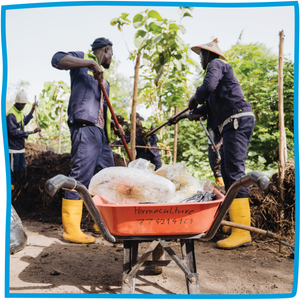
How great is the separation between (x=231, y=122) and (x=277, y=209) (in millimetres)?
1089

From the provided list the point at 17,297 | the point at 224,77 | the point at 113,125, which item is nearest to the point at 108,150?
the point at 113,125

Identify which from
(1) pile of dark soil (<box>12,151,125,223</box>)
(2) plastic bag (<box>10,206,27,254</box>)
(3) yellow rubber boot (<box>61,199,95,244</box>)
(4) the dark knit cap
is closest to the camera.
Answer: (2) plastic bag (<box>10,206,27,254</box>)

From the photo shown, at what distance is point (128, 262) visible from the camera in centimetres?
144

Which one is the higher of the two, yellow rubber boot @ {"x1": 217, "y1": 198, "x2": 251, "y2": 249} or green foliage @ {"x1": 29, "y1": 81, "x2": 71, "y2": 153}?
green foliage @ {"x1": 29, "y1": 81, "x2": 71, "y2": 153}

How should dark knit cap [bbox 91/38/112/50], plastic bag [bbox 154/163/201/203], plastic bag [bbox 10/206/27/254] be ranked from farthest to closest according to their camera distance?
1. dark knit cap [bbox 91/38/112/50]
2. plastic bag [bbox 10/206/27/254]
3. plastic bag [bbox 154/163/201/203]

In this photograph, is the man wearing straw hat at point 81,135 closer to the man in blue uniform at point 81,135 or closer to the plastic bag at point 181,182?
the man in blue uniform at point 81,135

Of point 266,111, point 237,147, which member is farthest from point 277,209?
point 266,111

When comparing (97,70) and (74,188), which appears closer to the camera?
(74,188)

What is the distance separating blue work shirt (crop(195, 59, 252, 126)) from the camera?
7.52 feet

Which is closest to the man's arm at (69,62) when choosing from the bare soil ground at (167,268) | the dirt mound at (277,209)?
the bare soil ground at (167,268)

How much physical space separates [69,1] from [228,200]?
1489 mm

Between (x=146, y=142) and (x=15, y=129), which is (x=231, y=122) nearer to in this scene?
(x=146, y=142)

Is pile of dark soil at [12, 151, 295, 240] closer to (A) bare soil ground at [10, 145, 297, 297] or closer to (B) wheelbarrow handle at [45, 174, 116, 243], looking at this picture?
(A) bare soil ground at [10, 145, 297, 297]

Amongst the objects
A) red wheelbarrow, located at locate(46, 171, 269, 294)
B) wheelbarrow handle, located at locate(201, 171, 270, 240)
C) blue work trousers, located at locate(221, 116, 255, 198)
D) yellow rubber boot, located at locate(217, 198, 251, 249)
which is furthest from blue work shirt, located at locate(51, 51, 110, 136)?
wheelbarrow handle, located at locate(201, 171, 270, 240)
